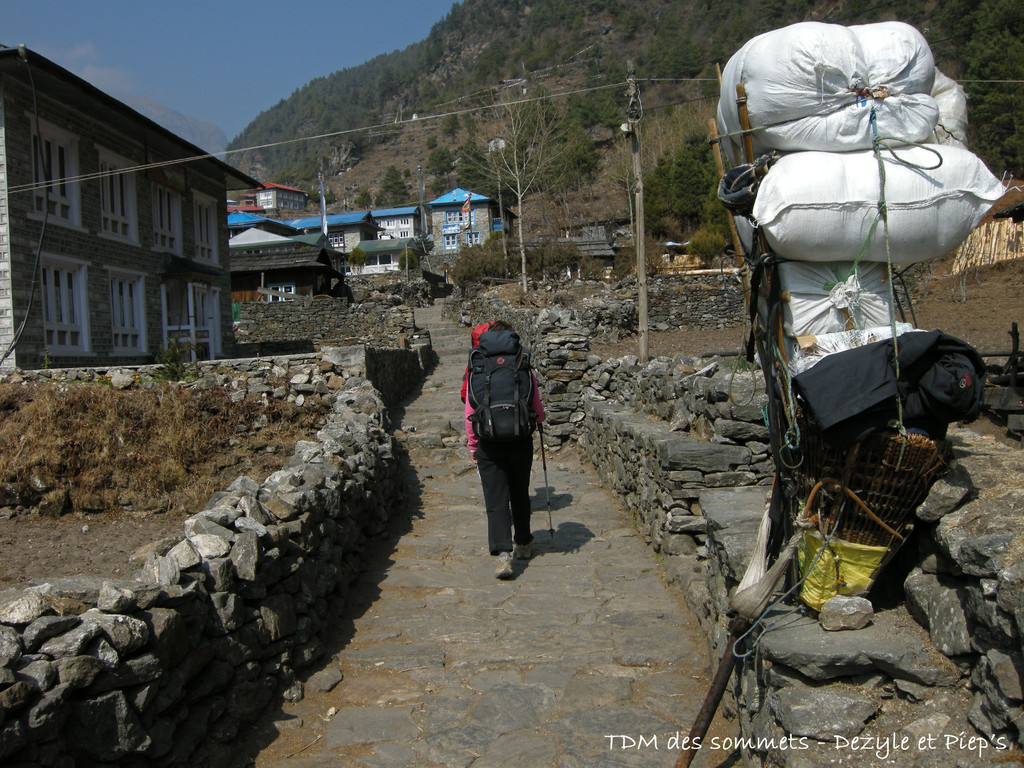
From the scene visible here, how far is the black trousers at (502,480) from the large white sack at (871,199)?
3.35m

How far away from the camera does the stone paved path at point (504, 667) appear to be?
349 centimetres

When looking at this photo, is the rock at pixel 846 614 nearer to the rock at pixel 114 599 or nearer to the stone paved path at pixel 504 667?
the stone paved path at pixel 504 667

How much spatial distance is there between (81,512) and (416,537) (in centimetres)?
336

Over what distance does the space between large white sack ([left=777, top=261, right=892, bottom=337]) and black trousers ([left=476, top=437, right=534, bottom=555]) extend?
3.11 metres

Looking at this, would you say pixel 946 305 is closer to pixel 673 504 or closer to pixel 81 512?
pixel 673 504

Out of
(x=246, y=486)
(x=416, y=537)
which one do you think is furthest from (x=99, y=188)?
(x=246, y=486)

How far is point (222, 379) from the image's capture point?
10.9 metres

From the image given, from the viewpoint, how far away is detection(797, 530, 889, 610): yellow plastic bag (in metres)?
2.88

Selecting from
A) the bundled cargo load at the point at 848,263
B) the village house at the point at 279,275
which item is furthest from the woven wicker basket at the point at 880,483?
the village house at the point at 279,275

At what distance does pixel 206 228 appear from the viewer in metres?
22.9

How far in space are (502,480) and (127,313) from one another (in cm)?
1565

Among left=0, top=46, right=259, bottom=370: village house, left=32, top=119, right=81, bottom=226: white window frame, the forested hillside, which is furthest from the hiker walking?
left=32, top=119, right=81, bottom=226: white window frame

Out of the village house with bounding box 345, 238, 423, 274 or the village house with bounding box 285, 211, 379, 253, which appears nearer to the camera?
the village house with bounding box 345, 238, 423, 274

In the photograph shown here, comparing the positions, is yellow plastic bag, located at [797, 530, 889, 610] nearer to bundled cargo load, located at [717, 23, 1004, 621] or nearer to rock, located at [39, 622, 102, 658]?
A: bundled cargo load, located at [717, 23, 1004, 621]
